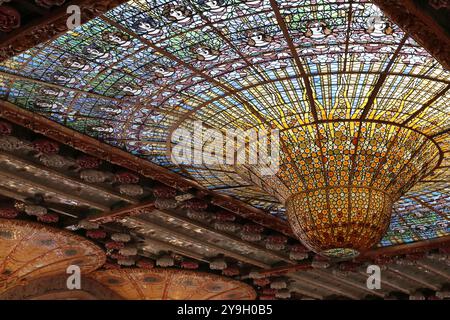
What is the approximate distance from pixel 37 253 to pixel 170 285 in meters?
4.77

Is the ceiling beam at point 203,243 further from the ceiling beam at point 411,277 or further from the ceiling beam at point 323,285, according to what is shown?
the ceiling beam at point 411,277

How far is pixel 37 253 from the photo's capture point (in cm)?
1605

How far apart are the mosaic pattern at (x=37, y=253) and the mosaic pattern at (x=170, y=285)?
4.05 feet

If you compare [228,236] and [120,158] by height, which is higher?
[120,158]

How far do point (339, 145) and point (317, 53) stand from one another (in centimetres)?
174

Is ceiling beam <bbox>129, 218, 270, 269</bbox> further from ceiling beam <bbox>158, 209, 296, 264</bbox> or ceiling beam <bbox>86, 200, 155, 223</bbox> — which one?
ceiling beam <bbox>86, 200, 155, 223</bbox>

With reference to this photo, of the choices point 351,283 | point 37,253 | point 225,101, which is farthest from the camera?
point 351,283

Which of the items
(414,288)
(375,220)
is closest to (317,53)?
(375,220)

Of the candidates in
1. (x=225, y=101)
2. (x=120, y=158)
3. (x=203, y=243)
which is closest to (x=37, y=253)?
(x=203, y=243)

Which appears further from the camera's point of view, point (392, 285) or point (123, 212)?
point (392, 285)

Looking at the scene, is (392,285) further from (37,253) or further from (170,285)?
(37,253)

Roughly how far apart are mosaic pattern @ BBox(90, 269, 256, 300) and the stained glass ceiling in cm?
888

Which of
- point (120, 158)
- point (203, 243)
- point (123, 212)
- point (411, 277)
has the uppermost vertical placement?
point (120, 158)

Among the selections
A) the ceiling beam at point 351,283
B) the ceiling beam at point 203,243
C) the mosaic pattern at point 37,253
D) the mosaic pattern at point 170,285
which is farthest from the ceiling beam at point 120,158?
the ceiling beam at point 351,283
